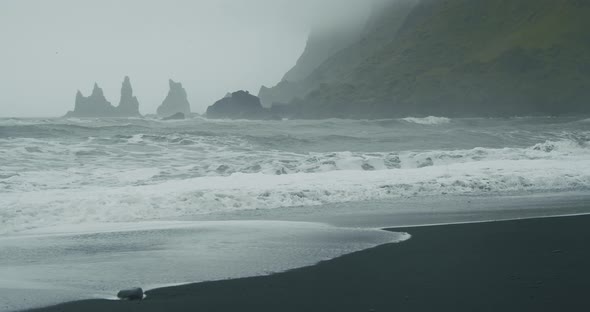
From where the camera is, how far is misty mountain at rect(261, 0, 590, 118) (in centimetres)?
9912

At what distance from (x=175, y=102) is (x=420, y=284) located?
17385 cm

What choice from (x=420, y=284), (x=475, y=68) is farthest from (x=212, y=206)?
(x=475, y=68)

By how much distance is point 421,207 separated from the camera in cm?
1302

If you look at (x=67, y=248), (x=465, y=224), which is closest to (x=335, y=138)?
(x=465, y=224)

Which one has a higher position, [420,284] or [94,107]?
[94,107]

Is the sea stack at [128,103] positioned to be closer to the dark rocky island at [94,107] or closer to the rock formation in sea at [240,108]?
the dark rocky island at [94,107]

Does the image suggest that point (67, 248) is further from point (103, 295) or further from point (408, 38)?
point (408, 38)

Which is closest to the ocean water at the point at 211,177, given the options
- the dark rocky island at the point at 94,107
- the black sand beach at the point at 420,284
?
the black sand beach at the point at 420,284

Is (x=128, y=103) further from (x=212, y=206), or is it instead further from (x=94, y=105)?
(x=212, y=206)

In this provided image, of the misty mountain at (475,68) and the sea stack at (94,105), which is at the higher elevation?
the misty mountain at (475,68)

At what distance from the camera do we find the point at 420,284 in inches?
270

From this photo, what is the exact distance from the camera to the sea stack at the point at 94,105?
137 m

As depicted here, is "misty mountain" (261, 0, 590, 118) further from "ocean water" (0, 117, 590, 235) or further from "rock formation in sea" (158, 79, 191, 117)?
"ocean water" (0, 117, 590, 235)

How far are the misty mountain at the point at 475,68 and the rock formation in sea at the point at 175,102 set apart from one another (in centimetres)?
6130
